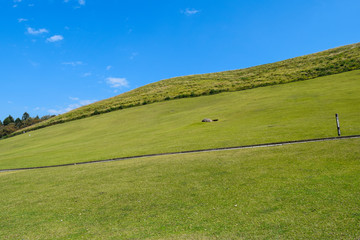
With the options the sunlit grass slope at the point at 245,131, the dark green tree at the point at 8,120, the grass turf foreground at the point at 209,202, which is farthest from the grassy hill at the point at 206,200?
the dark green tree at the point at 8,120

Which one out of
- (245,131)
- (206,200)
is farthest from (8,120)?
(206,200)

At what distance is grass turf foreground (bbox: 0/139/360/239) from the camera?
199 inches

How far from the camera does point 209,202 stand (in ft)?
21.7

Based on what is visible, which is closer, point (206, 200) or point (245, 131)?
point (206, 200)

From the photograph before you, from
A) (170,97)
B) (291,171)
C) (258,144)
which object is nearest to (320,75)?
(170,97)

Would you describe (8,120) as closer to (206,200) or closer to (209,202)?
(206,200)

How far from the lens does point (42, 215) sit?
7121 millimetres

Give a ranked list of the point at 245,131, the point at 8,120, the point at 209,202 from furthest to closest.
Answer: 1. the point at 8,120
2. the point at 245,131
3. the point at 209,202

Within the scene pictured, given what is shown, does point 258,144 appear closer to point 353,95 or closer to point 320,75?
point 353,95

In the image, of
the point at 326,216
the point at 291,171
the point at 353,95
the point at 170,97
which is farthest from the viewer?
the point at 170,97

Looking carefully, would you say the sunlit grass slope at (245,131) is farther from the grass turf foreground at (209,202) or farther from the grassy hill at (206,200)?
the grass turf foreground at (209,202)

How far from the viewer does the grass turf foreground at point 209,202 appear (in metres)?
5.06

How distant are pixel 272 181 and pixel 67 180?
30.4 feet

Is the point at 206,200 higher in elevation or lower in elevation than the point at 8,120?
lower
